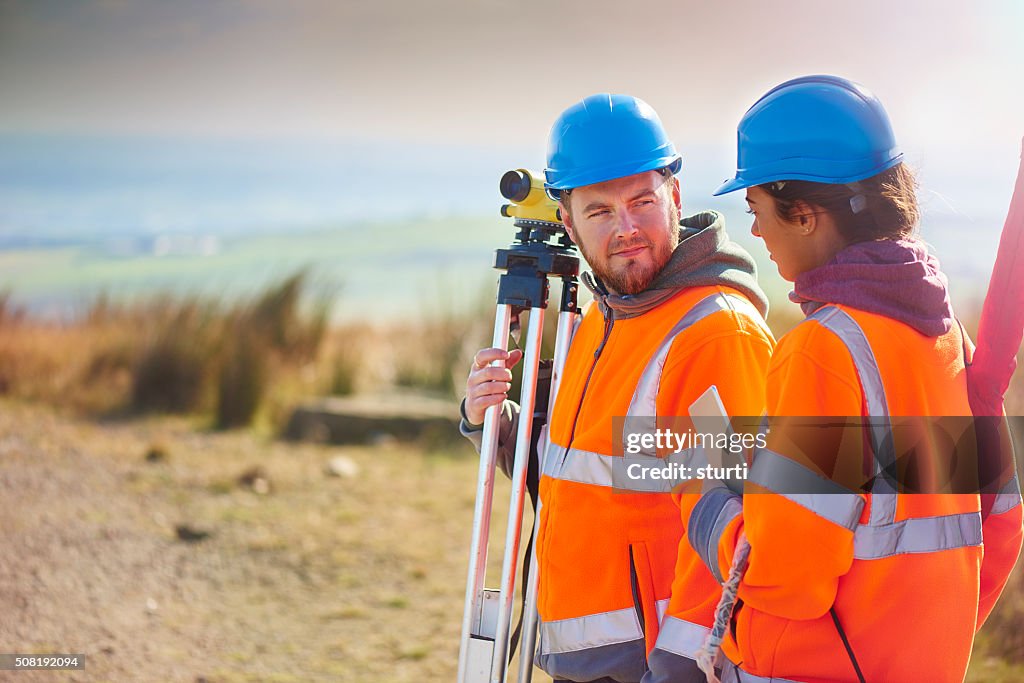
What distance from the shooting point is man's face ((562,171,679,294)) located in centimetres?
218

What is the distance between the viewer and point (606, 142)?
7.09 feet

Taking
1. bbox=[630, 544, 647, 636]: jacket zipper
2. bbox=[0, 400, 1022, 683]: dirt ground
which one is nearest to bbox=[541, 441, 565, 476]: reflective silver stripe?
bbox=[630, 544, 647, 636]: jacket zipper

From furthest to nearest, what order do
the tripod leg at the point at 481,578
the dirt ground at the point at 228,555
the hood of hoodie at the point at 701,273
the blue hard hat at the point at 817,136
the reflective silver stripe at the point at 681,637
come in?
1. the dirt ground at the point at 228,555
2. the tripod leg at the point at 481,578
3. the hood of hoodie at the point at 701,273
4. the reflective silver stripe at the point at 681,637
5. the blue hard hat at the point at 817,136

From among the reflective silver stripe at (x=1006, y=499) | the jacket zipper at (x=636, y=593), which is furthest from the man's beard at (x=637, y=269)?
the reflective silver stripe at (x=1006, y=499)

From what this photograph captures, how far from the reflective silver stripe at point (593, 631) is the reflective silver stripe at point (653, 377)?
344 mm

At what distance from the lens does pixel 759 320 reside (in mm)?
2100

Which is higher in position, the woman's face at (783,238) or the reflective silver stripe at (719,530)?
the woman's face at (783,238)

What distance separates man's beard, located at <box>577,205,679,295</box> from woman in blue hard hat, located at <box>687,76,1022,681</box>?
1.60ft

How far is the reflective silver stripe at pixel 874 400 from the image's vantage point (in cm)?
152

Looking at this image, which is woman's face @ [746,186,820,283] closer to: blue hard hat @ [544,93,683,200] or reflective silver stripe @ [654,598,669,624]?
blue hard hat @ [544,93,683,200]

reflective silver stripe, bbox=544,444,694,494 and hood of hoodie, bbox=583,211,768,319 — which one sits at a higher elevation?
hood of hoodie, bbox=583,211,768,319

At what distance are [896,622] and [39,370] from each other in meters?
8.38

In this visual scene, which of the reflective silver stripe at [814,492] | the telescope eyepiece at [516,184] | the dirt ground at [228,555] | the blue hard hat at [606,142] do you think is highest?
the blue hard hat at [606,142]

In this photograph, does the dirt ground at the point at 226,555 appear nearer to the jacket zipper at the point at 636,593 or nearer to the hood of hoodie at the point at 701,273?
the jacket zipper at the point at 636,593
